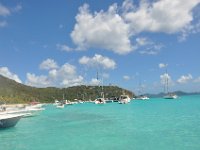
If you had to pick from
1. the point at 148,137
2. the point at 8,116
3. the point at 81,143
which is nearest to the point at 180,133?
the point at 148,137

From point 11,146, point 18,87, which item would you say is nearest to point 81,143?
point 11,146

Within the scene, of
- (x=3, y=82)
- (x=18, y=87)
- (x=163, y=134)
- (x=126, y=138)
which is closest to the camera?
(x=126, y=138)

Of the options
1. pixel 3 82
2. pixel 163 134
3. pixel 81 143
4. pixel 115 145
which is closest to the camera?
pixel 115 145

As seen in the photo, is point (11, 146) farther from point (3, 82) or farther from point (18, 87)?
point (18, 87)

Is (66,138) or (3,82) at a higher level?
(3,82)

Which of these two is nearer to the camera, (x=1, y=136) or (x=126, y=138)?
(x=126, y=138)

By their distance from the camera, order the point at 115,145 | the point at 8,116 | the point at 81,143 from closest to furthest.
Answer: the point at 115,145, the point at 81,143, the point at 8,116

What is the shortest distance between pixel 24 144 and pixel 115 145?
7036 millimetres

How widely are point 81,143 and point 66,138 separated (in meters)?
3.31

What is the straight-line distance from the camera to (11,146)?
82.2ft

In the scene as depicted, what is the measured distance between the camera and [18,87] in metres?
180

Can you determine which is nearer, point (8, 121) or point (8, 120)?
point (8, 120)

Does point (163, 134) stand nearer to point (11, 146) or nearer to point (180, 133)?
point (180, 133)

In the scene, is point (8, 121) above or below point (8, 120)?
below
